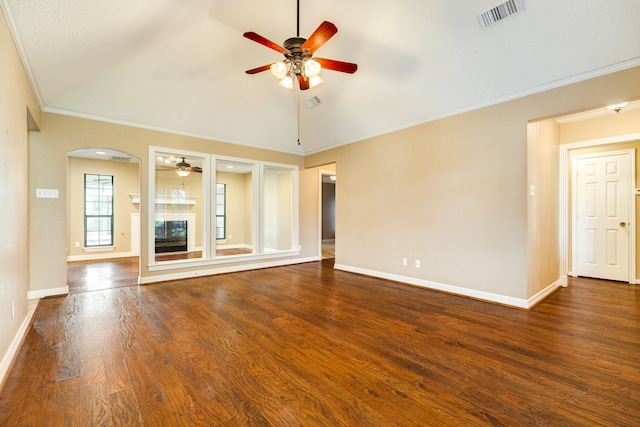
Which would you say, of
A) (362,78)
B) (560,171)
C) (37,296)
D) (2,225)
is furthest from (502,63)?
(37,296)

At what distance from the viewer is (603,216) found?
4.87 meters

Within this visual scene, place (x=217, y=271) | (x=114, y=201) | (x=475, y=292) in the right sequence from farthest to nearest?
(x=114, y=201), (x=217, y=271), (x=475, y=292)

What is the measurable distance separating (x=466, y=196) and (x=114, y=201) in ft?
28.8

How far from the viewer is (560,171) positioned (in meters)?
4.54

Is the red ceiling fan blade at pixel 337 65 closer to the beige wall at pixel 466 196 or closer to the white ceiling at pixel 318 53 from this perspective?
the white ceiling at pixel 318 53

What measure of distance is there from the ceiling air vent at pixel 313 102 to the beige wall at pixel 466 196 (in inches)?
45.9

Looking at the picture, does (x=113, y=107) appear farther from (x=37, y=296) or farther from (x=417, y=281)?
(x=417, y=281)

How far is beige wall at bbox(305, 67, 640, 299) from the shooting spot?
3.39 metres

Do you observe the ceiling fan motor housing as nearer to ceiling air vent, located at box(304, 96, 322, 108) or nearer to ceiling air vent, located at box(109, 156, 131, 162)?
ceiling air vent, located at box(304, 96, 322, 108)

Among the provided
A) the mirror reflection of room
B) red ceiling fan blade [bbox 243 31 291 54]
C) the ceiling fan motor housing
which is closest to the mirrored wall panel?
the mirror reflection of room

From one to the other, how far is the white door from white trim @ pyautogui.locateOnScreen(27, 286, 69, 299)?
8.53m

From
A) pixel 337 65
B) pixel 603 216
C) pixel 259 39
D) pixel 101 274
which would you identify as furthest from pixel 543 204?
pixel 101 274

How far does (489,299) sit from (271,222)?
4.46 m

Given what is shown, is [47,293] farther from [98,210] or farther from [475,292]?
[475,292]
